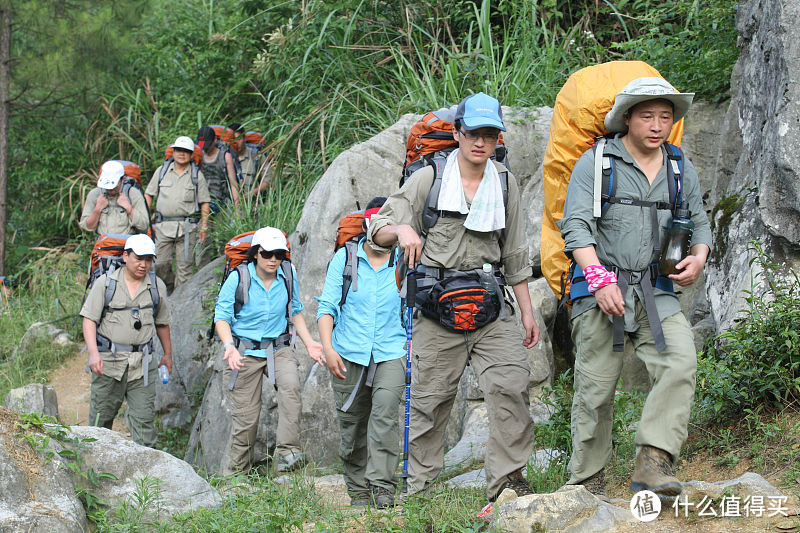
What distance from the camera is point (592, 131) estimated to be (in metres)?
4.66

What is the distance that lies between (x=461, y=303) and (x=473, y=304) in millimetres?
67

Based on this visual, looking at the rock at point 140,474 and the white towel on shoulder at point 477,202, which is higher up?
the white towel on shoulder at point 477,202

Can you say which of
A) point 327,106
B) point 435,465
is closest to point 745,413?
point 435,465

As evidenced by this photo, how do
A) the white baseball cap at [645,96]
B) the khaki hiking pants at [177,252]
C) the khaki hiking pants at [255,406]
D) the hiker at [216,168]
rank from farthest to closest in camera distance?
the hiker at [216,168], the khaki hiking pants at [177,252], the khaki hiking pants at [255,406], the white baseball cap at [645,96]

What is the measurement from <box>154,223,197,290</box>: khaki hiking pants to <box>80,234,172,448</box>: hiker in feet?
11.7

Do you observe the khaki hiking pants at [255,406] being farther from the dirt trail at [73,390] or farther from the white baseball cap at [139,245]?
the dirt trail at [73,390]

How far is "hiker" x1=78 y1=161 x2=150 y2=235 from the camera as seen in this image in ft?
35.5

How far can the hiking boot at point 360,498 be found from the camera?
579 cm

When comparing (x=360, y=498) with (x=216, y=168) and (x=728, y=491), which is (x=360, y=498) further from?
(x=216, y=168)

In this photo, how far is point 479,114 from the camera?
458 centimetres

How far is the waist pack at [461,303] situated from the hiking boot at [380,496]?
1.43 metres

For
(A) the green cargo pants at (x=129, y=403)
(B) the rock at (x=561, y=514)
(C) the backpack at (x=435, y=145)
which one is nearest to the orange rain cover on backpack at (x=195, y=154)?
(A) the green cargo pants at (x=129, y=403)

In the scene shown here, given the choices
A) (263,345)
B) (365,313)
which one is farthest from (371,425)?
(263,345)

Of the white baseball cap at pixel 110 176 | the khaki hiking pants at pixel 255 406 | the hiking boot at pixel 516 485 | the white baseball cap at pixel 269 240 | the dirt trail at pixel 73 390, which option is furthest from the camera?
the dirt trail at pixel 73 390
